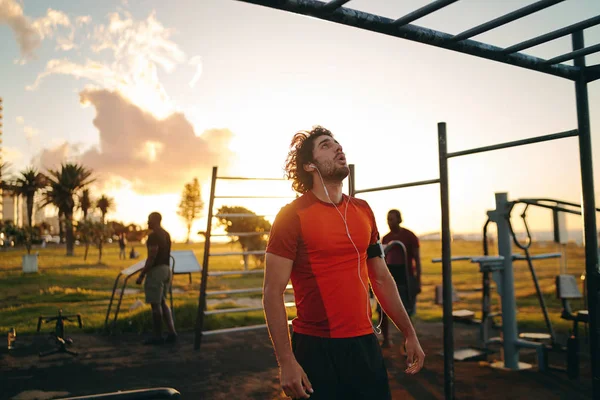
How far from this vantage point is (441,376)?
4.68 metres

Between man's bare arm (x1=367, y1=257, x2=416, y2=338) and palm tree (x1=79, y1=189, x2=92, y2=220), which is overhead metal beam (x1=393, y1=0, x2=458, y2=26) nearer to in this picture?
man's bare arm (x1=367, y1=257, x2=416, y2=338)

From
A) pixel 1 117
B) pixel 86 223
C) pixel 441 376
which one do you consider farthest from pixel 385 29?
pixel 1 117

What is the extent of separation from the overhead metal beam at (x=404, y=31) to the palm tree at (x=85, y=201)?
152 ft

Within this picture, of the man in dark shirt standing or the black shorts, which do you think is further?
the man in dark shirt standing

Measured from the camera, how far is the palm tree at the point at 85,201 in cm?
4419

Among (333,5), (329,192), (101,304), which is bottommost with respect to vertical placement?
(101,304)

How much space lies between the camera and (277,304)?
189 cm

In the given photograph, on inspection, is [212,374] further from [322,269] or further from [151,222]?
[322,269]

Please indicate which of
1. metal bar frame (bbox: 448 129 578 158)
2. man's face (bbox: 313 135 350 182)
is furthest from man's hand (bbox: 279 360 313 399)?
metal bar frame (bbox: 448 129 578 158)

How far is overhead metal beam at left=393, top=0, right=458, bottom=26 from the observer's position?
155 centimetres

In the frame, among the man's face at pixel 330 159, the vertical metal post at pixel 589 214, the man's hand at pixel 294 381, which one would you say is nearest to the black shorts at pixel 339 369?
the man's hand at pixel 294 381

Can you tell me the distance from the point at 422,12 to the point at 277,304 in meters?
1.21

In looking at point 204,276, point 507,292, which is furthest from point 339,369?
point 204,276

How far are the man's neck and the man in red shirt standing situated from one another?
12.0ft
